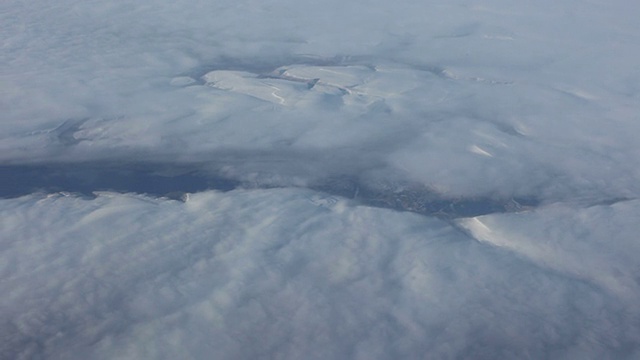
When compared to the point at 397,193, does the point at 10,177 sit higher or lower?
higher

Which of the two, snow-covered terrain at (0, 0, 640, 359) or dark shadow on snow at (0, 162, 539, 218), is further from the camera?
dark shadow on snow at (0, 162, 539, 218)

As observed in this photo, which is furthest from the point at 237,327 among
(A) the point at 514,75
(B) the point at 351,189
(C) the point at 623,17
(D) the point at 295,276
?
(C) the point at 623,17

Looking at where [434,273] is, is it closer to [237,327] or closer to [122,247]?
[237,327]

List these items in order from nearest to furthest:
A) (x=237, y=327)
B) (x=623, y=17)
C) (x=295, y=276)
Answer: (x=237, y=327) < (x=295, y=276) < (x=623, y=17)

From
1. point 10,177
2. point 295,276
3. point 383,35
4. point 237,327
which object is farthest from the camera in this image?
point 383,35

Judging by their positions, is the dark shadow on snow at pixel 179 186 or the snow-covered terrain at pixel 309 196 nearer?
the snow-covered terrain at pixel 309 196

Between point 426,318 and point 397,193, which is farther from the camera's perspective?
point 397,193
